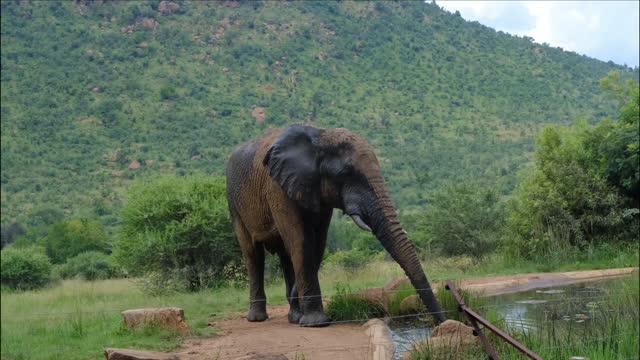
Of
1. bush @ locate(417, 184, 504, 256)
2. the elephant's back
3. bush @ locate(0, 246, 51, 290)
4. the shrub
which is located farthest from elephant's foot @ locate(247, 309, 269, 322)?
bush @ locate(417, 184, 504, 256)

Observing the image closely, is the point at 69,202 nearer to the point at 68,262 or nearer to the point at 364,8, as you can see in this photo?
the point at 68,262

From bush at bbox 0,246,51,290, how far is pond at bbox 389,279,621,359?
12.0 meters

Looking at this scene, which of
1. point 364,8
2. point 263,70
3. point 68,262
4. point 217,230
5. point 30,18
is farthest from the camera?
point 364,8

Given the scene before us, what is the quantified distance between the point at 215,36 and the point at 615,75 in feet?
209

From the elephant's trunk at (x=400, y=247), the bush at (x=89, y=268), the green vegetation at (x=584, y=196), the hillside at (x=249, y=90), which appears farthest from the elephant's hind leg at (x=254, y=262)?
the hillside at (x=249, y=90)

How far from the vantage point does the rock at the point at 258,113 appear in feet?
207

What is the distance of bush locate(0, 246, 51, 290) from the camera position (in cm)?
1919

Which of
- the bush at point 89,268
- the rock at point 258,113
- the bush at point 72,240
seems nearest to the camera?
the bush at point 89,268

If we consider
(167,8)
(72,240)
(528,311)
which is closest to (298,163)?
(528,311)

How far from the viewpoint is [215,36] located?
8125 cm

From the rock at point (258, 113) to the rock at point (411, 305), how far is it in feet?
173

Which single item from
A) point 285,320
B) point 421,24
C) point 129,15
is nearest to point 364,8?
point 421,24

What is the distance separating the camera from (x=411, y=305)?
424 inches

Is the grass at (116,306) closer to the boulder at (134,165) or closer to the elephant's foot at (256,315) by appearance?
the elephant's foot at (256,315)
